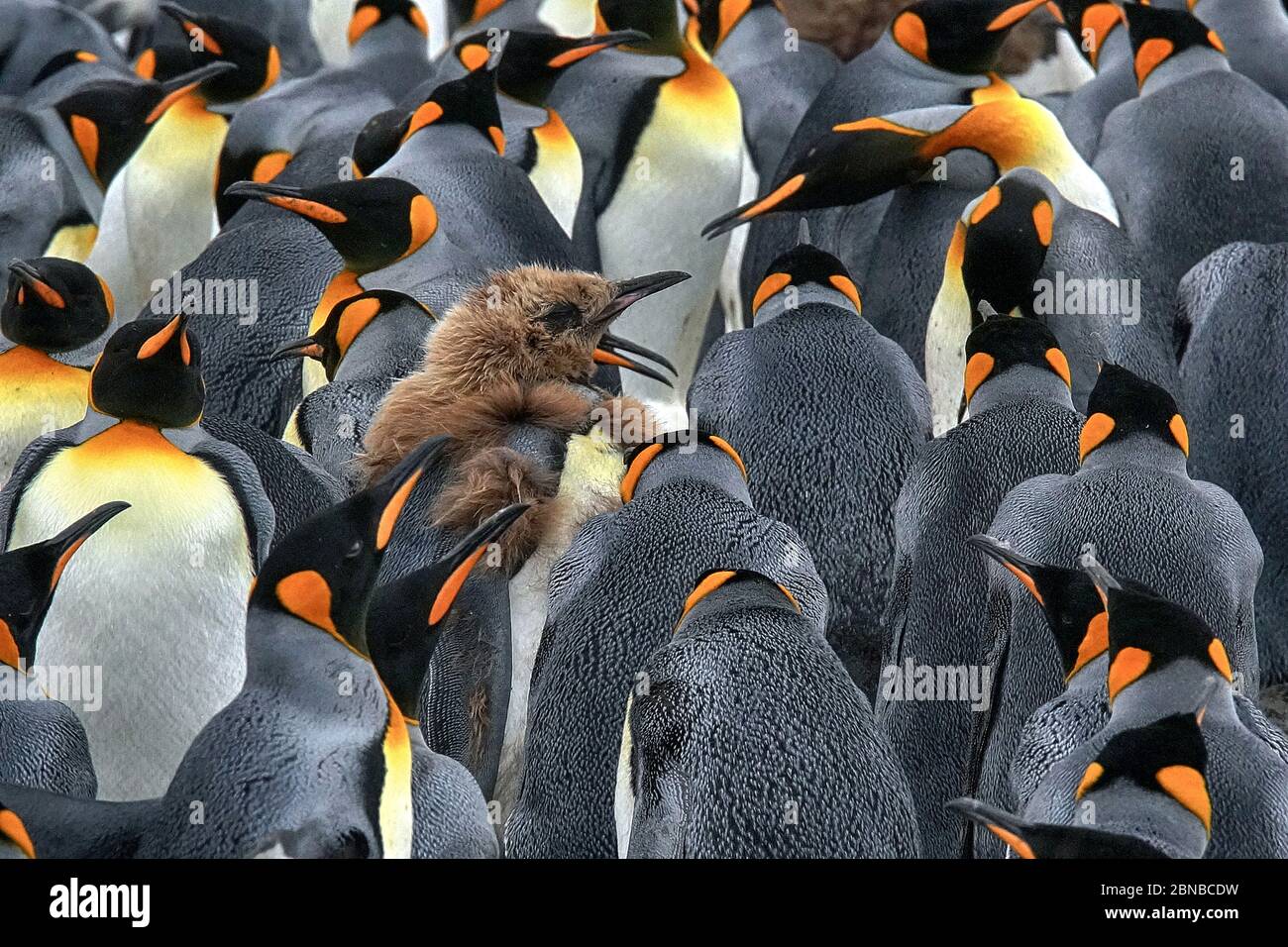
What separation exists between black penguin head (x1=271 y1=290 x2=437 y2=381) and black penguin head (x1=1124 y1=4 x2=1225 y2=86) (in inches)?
72.1

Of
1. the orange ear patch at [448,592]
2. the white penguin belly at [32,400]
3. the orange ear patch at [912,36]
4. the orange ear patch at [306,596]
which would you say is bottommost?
the white penguin belly at [32,400]

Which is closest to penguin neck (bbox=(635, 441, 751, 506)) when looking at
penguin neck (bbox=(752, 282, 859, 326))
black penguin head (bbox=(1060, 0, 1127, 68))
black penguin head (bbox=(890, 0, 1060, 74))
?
penguin neck (bbox=(752, 282, 859, 326))

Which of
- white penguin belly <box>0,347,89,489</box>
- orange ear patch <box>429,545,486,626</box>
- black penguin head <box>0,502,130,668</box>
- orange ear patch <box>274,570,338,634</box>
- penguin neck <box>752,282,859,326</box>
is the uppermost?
orange ear patch <box>274,570,338,634</box>

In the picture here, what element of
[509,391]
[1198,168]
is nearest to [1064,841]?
[509,391]

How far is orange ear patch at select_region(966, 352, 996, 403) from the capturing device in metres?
2.88

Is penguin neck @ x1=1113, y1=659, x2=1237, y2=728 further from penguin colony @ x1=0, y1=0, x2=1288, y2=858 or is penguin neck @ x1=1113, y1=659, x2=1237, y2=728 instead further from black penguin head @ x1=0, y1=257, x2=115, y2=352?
black penguin head @ x1=0, y1=257, x2=115, y2=352

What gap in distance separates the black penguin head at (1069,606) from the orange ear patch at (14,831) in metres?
1.15

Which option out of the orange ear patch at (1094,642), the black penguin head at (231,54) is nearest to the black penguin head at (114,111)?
the black penguin head at (231,54)

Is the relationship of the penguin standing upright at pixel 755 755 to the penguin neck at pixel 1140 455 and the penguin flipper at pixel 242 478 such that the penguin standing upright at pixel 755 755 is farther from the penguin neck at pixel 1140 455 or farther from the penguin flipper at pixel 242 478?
the penguin flipper at pixel 242 478

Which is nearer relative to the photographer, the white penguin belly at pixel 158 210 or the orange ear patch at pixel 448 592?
the orange ear patch at pixel 448 592

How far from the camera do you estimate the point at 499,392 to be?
2697mm

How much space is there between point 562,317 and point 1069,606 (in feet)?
3.09

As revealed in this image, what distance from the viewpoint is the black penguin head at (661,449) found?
102 inches
